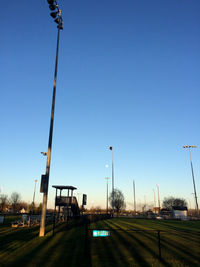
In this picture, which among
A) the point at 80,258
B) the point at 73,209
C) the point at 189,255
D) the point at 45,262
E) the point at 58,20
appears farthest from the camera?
the point at 73,209

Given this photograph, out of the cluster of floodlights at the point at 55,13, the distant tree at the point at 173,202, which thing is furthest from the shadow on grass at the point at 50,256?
the distant tree at the point at 173,202

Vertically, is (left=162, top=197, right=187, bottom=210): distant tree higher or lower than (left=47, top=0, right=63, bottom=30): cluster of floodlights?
lower

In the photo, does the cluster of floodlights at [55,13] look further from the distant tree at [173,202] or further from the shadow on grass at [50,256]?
the distant tree at [173,202]

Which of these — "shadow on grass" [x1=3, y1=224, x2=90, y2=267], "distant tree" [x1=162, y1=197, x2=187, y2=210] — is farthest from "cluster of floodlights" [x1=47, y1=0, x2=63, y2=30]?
"distant tree" [x1=162, y1=197, x2=187, y2=210]

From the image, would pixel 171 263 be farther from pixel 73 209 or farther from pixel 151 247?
pixel 73 209

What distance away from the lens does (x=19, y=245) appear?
1007cm

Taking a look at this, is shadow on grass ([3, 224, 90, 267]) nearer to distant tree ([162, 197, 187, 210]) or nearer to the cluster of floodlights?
the cluster of floodlights

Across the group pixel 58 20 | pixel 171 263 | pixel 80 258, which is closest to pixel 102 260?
pixel 80 258

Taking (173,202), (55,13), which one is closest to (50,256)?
(55,13)

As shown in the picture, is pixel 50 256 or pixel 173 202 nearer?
pixel 50 256

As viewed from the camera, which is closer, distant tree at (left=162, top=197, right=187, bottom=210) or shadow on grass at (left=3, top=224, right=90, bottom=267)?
shadow on grass at (left=3, top=224, right=90, bottom=267)

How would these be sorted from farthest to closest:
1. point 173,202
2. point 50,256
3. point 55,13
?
1. point 173,202
2. point 55,13
3. point 50,256

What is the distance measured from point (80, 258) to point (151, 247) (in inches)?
164

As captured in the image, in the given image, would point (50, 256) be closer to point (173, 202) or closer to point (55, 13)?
point (55, 13)
